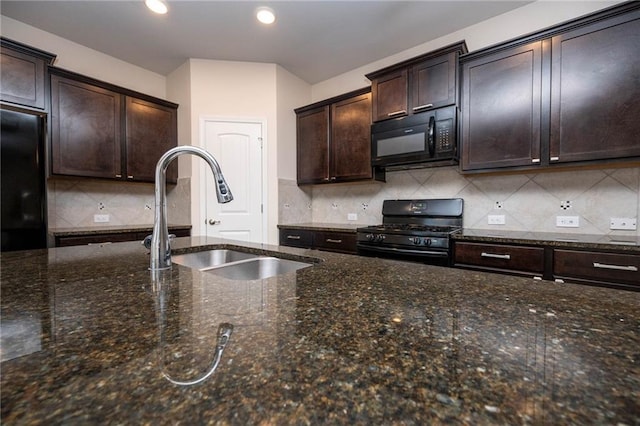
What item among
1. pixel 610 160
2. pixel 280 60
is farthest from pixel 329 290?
pixel 280 60

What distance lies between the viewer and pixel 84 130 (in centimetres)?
→ 273

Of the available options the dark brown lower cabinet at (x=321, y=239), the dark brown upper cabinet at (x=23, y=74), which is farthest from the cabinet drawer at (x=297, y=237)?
the dark brown upper cabinet at (x=23, y=74)

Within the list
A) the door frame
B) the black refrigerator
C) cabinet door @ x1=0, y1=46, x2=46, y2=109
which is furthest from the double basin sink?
cabinet door @ x1=0, y1=46, x2=46, y2=109

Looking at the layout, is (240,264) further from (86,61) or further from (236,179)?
(86,61)

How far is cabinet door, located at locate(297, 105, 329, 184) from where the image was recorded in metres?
3.33

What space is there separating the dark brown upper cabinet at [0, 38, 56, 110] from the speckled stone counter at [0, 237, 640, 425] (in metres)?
2.57

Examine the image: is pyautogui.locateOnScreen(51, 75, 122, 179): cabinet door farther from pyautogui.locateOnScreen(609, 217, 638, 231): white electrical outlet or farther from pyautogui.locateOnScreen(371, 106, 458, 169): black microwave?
pyautogui.locateOnScreen(609, 217, 638, 231): white electrical outlet

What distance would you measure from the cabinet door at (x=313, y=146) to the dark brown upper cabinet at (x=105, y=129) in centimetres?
152

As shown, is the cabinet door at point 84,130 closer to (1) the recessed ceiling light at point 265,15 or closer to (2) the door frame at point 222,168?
(2) the door frame at point 222,168

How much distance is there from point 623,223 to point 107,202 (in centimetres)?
468

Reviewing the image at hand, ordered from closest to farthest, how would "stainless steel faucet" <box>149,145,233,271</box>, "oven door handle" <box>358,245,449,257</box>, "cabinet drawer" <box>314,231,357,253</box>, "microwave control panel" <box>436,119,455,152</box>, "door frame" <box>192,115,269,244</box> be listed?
"stainless steel faucet" <box>149,145,233,271</box>
"oven door handle" <box>358,245,449,257</box>
"microwave control panel" <box>436,119,455,152</box>
"cabinet drawer" <box>314,231,357,253</box>
"door frame" <box>192,115,269,244</box>

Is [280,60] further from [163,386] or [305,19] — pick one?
[163,386]

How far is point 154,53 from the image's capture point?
122 inches

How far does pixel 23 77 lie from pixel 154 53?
1.17 m
